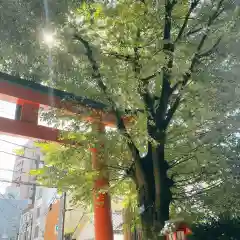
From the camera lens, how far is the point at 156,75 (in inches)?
208

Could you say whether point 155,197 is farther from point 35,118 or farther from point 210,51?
point 35,118

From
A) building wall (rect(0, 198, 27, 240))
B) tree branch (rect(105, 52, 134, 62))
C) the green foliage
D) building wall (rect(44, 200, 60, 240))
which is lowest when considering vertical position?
the green foliage

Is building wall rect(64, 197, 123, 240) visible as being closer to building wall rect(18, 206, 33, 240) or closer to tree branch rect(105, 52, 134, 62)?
tree branch rect(105, 52, 134, 62)

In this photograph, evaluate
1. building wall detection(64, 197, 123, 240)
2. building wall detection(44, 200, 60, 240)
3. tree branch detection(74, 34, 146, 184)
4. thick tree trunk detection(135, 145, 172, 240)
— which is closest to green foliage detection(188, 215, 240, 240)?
thick tree trunk detection(135, 145, 172, 240)

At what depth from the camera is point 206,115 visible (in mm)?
5223

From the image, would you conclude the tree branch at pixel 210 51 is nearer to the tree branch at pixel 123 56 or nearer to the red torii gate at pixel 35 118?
the tree branch at pixel 123 56

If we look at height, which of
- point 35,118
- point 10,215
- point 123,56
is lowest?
point 123,56

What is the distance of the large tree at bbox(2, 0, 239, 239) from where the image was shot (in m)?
4.88

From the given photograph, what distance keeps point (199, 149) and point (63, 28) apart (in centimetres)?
332

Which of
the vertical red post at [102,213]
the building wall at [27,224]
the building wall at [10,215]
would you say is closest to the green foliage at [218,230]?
the vertical red post at [102,213]

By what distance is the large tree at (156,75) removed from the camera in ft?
16.0

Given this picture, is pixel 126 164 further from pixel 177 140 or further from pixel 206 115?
pixel 206 115

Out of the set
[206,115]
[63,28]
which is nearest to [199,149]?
[206,115]

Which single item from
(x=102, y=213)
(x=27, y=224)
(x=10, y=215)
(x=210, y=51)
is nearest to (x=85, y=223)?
(x=102, y=213)
